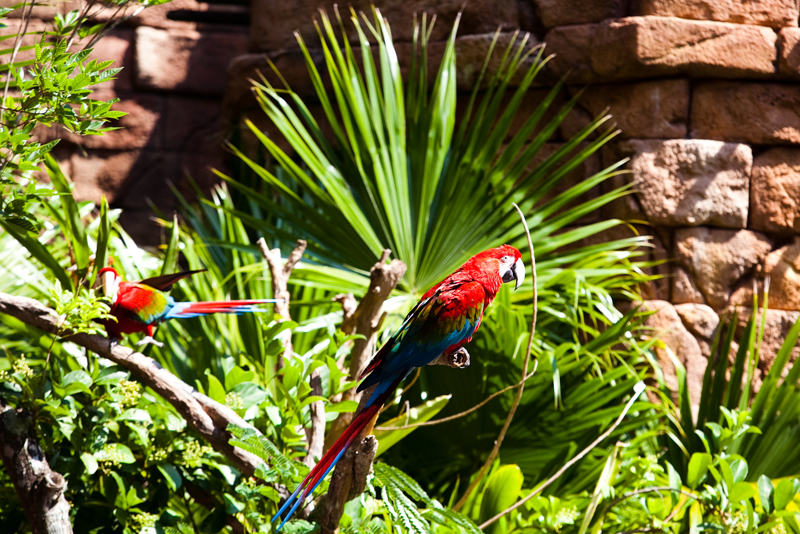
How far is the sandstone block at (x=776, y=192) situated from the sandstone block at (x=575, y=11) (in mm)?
847

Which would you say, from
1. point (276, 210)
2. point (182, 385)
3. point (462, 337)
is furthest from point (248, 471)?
point (276, 210)

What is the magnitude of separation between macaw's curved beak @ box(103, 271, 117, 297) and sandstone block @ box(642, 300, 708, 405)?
2008mm

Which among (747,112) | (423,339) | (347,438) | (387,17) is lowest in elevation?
(347,438)

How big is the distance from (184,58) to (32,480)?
330 cm

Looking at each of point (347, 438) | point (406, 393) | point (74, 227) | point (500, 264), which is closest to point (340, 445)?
point (347, 438)

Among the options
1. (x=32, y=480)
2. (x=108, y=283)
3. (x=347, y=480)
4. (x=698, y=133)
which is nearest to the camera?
(x=347, y=480)

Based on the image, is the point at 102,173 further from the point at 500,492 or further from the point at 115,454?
the point at 500,492

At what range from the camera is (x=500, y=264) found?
1127 millimetres

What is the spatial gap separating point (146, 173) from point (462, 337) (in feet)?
11.6

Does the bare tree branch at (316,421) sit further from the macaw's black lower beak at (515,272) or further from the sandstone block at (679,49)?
the sandstone block at (679,49)

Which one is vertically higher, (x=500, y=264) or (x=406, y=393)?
(x=500, y=264)

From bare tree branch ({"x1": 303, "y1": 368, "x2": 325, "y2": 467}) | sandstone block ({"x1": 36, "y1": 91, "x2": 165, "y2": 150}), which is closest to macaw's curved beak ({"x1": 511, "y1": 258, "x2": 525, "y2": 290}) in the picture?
bare tree branch ({"x1": 303, "y1": 368, "x2": 325, "y2": 467})

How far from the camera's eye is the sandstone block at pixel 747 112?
2.61 meters

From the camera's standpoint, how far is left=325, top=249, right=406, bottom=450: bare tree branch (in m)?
1.49
